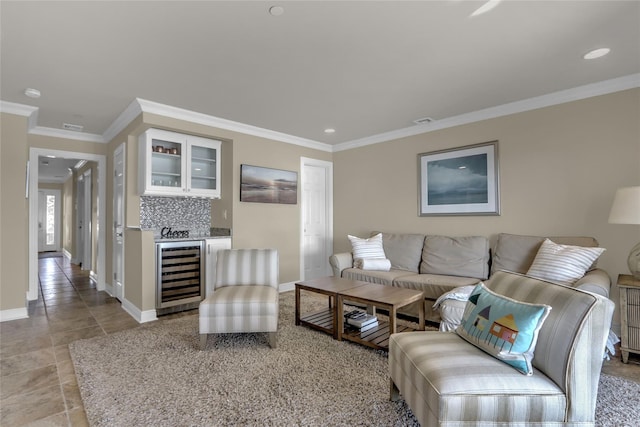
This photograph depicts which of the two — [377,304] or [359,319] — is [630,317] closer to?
[377,304]

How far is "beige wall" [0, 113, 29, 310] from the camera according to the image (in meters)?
3.55

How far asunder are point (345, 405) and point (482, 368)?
0.86m

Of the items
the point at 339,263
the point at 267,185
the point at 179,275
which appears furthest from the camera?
the point at 267,185

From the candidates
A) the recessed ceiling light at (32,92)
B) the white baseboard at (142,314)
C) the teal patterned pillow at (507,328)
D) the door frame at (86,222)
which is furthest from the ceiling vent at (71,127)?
the teal patterned pillow at (507,328)

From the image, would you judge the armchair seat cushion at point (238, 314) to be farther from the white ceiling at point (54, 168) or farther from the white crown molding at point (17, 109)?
the white ceiling at point (54, 168)

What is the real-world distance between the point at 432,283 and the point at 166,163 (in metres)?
3.41

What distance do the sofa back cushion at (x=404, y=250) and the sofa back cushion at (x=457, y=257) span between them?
98 mm

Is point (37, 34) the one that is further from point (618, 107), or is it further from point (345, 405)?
point (618, 107)

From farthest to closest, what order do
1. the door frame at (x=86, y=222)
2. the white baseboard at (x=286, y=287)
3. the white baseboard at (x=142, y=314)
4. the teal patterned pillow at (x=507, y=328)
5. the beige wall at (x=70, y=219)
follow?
1. the beige wall at (x=70, y=219)
2. the door frame at (x=86, y=222)
3. the white baseboard at (x=286, y=287)
4. the white baseboard at (x=142, y=314)
5. the teal patterned pillow at (x=507, y=328)

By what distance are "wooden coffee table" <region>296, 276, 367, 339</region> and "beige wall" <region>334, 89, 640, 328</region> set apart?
1.72 m

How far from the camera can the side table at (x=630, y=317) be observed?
238 cm

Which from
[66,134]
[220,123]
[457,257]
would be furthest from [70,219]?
[457,257]

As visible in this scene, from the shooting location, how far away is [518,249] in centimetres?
331

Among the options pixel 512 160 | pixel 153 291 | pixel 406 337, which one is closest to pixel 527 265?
pixel 512 160
